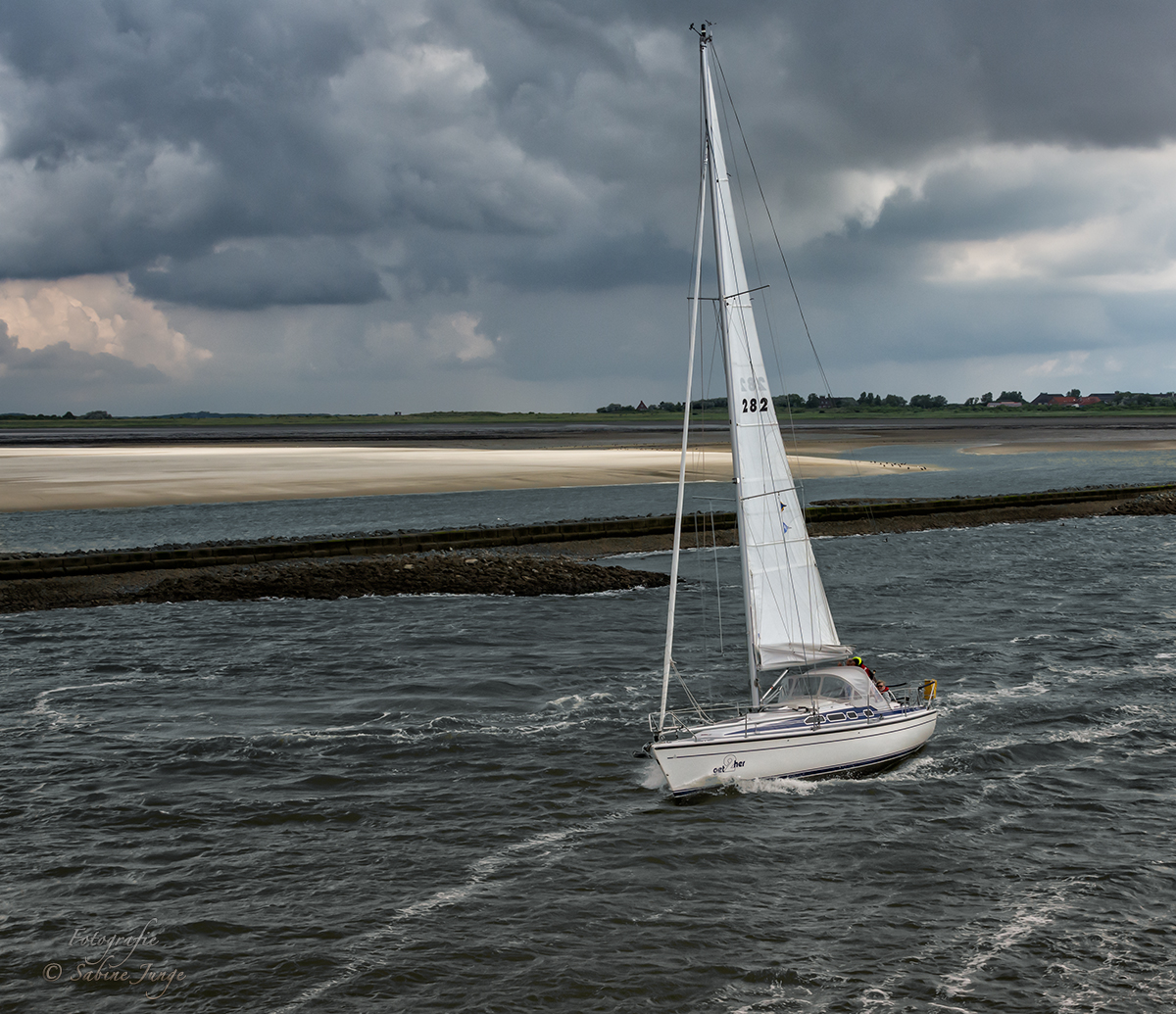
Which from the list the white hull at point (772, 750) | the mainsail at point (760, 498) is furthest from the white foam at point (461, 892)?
the mainsail at point (760, 498)

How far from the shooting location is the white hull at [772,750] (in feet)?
65.6

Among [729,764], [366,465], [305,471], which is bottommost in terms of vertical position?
[729,764]

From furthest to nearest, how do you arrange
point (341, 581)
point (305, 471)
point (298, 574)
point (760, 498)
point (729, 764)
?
point (305, 471), point (298, 574), point (341, 581), point (760, 498), point (729, 764)

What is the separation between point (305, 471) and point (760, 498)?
9246 centimetres

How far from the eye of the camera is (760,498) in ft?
71.9

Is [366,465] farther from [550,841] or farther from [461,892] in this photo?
[461,892]

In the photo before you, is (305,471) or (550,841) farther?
(305,471)

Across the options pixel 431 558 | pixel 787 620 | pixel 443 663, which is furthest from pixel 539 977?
pixel 431 558

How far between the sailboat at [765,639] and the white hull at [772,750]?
29 mm

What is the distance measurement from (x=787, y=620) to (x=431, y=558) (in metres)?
28.8

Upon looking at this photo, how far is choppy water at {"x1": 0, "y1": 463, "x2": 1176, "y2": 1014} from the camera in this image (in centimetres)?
1432

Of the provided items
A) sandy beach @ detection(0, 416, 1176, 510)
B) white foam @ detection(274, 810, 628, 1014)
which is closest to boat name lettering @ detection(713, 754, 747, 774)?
white foam @ detection(274, 810, 628, 1014)

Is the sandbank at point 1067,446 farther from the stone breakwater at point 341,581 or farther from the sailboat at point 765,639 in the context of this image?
the sailboat at point 765,639

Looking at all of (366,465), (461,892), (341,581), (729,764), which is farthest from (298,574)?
(366,465)
